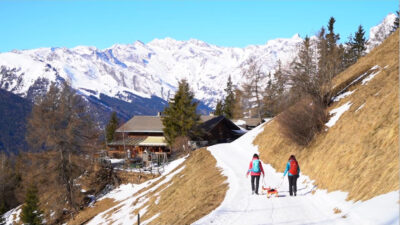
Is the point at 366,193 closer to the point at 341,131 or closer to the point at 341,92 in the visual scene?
the point at 341,131

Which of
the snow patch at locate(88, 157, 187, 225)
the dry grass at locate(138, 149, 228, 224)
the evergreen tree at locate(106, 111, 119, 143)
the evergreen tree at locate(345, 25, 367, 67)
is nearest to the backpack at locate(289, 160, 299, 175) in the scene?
the dry grass at locate(138, 149, 228, 224)

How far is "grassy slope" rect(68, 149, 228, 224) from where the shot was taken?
14453 mm

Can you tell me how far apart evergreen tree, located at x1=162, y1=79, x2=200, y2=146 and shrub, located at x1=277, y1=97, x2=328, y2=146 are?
21.0 meters

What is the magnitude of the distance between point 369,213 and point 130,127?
156ft

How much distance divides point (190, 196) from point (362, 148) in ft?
33.7

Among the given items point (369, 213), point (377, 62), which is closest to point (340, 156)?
point (369, 213)

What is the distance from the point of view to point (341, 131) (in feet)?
55.0

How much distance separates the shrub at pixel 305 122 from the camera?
19734mm

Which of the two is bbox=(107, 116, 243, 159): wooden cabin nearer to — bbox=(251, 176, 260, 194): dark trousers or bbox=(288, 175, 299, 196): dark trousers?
bbox=(251, 176, 260, 194): dark trousers

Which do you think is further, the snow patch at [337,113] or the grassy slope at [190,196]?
the snow patch at [337,113]

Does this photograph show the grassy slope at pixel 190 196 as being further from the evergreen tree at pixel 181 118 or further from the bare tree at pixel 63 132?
the evergreen tree at pixel 181 118

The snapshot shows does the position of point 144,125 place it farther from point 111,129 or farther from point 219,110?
point 219,110

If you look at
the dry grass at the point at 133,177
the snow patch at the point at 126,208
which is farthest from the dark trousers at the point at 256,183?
the dry grass at the point at 133,177

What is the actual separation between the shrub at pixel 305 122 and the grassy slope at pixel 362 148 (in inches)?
29.1
